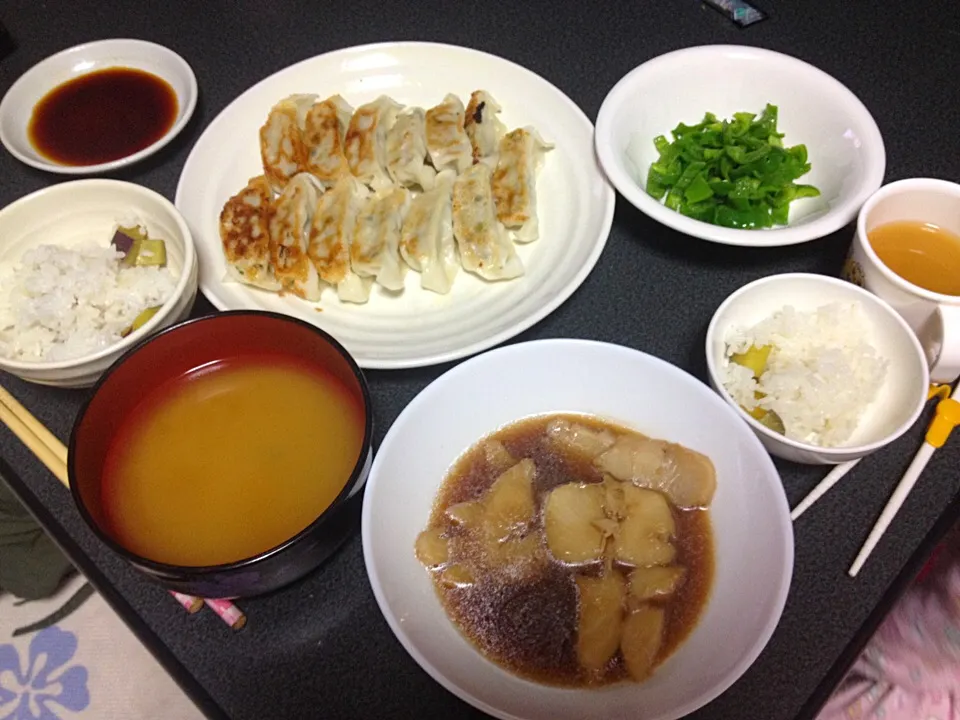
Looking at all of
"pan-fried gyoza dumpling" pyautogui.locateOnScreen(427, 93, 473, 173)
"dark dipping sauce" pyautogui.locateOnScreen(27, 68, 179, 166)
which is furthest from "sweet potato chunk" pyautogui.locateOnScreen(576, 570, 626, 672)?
"dark dipping sauce" pyautogui.locateOnScreen(27, 68, 179, 166)

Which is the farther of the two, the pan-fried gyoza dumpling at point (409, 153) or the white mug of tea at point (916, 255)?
the pan-fried gyoza dumpling at point (409, 153)

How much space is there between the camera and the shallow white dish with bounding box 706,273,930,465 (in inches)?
45.7

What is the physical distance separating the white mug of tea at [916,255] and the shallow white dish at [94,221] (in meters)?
1.29

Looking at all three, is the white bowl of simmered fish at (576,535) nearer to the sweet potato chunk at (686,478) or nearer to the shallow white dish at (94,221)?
the sweet potato chunk at (686,478)

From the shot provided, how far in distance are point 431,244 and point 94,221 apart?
0.76 m

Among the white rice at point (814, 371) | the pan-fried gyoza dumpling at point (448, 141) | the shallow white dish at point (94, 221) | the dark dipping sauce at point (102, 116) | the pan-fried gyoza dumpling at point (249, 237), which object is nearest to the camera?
the white rice at point (814, 371)

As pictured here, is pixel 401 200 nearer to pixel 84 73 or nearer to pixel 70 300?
pixel 70 300

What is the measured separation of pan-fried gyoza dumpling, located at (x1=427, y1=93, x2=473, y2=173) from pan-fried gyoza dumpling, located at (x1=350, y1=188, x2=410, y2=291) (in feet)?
0.44

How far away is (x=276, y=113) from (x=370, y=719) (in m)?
1.37

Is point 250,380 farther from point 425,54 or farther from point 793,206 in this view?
point 793,206

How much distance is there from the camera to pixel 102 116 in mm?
1928

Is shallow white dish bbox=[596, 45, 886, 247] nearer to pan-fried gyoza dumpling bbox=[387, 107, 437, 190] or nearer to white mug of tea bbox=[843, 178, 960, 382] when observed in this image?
white mug of tea bbox=[843, 178, 960, 382]

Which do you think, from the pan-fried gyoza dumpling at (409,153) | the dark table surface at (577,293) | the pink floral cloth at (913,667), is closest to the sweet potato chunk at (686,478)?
the dark table surface at (577,293)

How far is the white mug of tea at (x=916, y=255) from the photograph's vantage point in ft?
4.21
